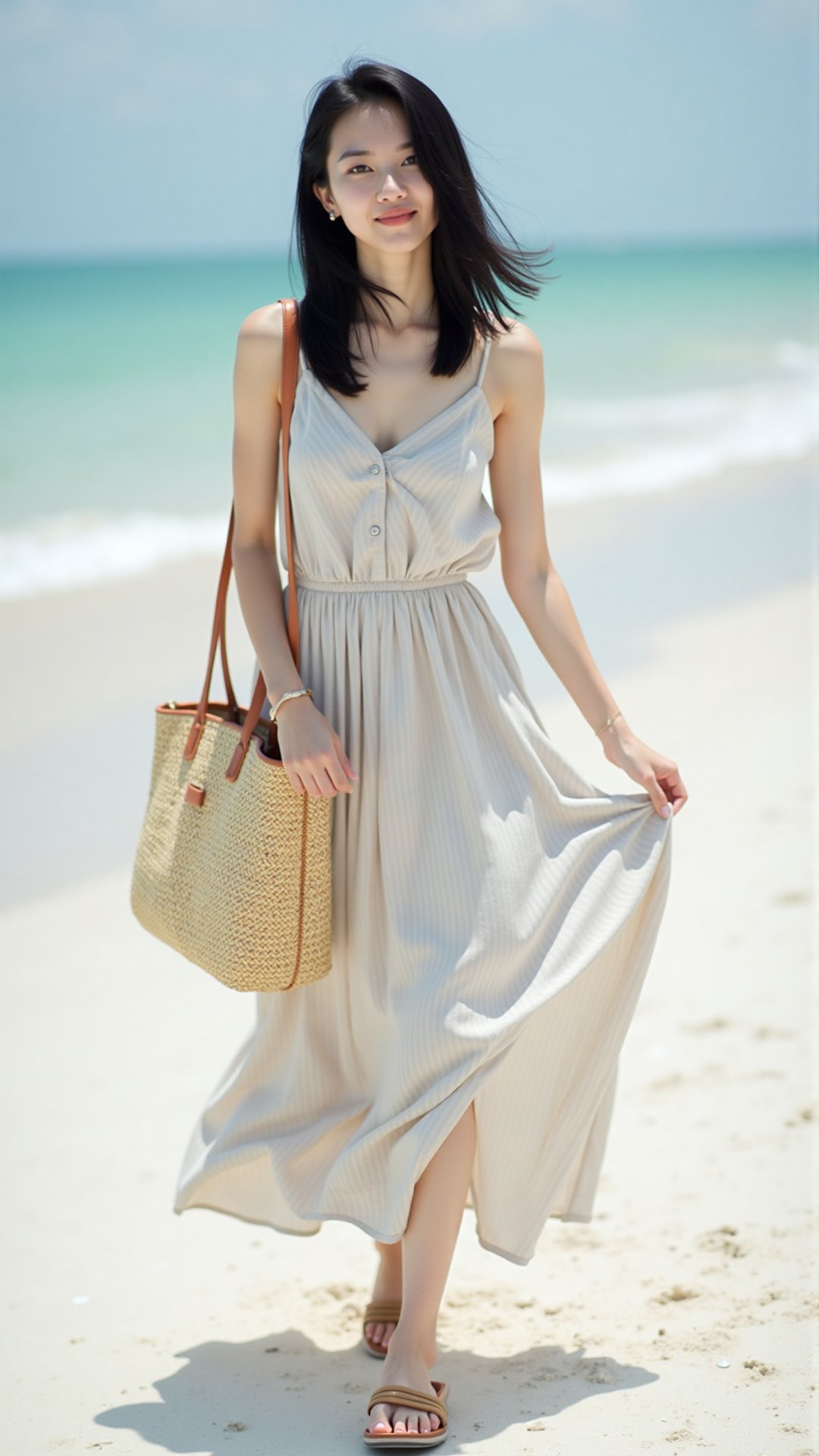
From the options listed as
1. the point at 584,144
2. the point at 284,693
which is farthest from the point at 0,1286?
the point at 584,144

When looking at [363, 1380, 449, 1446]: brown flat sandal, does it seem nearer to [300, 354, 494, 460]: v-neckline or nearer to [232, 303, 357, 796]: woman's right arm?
[232, 303, 357, 796]: woman's right arm

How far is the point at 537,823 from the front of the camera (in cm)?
263

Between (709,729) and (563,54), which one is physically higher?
(563,54)

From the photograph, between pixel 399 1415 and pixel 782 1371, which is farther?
pixel 782 1371

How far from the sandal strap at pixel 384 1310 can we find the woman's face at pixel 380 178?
1.95 meters

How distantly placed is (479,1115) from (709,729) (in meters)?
4.37

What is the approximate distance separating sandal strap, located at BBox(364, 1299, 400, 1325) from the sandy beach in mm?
95

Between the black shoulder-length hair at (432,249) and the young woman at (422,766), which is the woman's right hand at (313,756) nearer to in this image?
the young woman at (422,766)

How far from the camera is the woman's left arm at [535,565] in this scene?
267 cm

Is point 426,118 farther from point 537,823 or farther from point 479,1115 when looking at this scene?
point 479,1115

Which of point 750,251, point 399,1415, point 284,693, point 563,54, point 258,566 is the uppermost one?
point 750,251

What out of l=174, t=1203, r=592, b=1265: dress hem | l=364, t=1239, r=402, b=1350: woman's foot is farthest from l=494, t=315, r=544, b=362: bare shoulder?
l=364, t=1239, r=402, b=1350: woman's foot

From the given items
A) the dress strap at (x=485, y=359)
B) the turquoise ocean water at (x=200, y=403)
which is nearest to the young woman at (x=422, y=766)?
the dress strap at (x=485, y=359)

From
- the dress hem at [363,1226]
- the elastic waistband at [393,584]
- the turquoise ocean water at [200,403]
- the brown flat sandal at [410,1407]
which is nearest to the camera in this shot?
the brown flat sandal at [410,1407]
